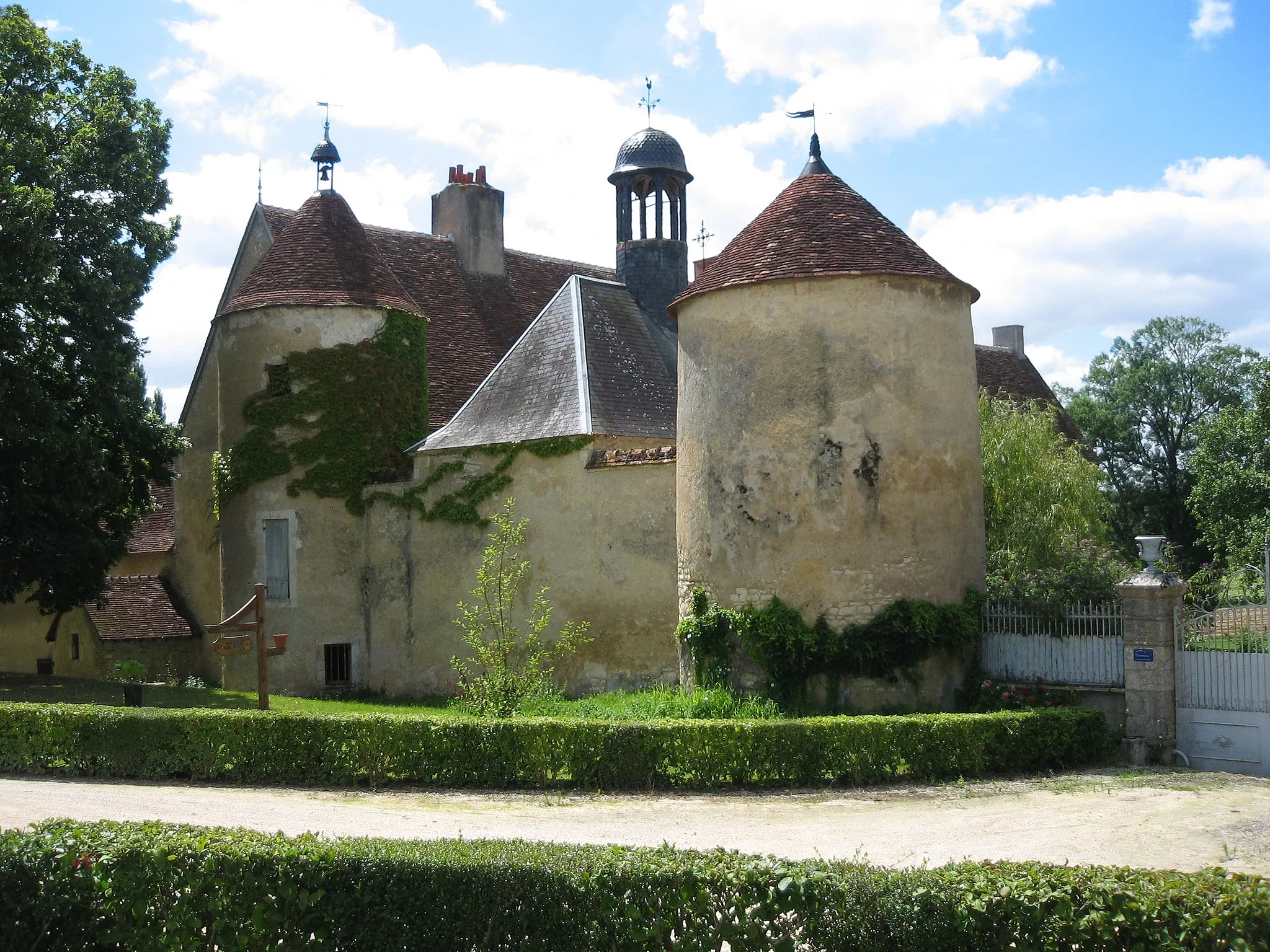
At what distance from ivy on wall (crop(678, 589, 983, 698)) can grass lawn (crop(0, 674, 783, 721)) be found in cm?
59

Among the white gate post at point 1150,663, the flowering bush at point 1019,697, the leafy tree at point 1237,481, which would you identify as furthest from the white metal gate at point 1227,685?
the leafy tree at point 1237,481

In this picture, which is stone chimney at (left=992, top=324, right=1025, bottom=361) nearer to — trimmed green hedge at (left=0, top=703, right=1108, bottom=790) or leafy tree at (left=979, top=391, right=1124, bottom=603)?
leafy tree at (left=979, top=391, right=1124, bottom=603)

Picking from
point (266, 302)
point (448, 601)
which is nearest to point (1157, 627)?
point (448, 601)

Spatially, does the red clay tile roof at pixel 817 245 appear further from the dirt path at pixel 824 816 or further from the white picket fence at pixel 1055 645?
the dirt path at pixel 824 816

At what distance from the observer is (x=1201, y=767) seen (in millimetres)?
13188

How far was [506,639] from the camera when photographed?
1593 centimetres

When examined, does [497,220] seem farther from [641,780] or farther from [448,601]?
[641,780]

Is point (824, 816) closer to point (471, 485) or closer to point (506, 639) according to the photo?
point (506, 639)

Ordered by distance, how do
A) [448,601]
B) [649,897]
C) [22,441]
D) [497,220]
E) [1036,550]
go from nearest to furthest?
[649,897]
[22,441]
[1036,550]
[448,601]
[497,220]

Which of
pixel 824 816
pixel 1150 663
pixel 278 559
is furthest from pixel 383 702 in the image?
pixel 1150 663

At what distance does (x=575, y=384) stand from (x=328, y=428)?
15.6 ft

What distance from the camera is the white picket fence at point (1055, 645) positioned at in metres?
14.2

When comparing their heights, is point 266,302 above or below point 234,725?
above

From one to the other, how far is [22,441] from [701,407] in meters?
10.6
